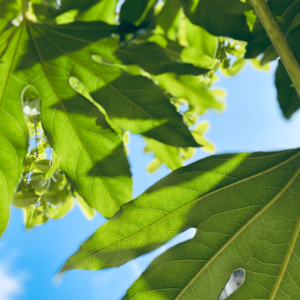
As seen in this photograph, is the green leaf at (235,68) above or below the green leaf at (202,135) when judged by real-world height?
above

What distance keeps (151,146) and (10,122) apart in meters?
0.57

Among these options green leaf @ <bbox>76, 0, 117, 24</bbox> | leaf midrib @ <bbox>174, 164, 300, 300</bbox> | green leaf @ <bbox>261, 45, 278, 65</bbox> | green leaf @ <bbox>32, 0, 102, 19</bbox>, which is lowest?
leaf midrib @ <bbox>174, 164, 300, 300</bbox>

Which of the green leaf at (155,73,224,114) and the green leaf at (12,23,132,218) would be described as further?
the green leaf at (155,73,224,114)

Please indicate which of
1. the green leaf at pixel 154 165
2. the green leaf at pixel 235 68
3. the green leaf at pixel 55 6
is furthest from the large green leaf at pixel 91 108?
the green leaf at pixel 154 165

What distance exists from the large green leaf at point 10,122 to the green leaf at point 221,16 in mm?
680

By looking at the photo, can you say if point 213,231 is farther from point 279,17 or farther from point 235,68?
point 235,68

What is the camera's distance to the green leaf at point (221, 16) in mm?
974

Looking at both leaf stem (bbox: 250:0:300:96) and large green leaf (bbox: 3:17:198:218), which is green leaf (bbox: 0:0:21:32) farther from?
leaf stem (bbox: 250:0:300:96)

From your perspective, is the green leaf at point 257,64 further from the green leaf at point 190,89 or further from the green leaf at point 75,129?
the green leaf at point 75,129

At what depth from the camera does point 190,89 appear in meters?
1.26

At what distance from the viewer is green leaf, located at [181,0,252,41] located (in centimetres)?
97

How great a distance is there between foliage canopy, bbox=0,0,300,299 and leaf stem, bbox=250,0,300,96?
0.17 m

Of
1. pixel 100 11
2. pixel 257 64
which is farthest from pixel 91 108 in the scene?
pixel 257 64

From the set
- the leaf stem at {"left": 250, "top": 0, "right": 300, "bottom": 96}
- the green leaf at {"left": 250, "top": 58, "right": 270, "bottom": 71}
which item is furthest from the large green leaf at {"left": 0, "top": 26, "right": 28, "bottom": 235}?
the green leaf at {"left": 250, "top": 58, "right": 270, "bottom": 71}
